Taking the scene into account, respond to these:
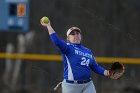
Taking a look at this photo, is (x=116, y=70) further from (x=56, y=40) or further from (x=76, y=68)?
(x=56, y=40)

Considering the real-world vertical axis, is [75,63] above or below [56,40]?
below

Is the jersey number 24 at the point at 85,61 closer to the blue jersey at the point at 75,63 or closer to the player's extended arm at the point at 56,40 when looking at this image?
the blue jersey at the point at 75,63

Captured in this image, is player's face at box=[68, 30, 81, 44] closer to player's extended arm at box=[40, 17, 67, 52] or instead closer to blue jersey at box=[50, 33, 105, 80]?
blue jersey at box=[50, 33, 105, 80]

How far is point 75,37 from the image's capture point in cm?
856

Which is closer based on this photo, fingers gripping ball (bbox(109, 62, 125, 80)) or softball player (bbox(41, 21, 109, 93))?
softball player (bbox(41, 21, 109, 93))

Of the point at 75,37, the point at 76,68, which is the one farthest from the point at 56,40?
the point at 76,68

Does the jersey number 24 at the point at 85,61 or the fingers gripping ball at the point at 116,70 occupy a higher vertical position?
the jersey number 24 at the point at 85,61

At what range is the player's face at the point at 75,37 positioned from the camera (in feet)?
28.0

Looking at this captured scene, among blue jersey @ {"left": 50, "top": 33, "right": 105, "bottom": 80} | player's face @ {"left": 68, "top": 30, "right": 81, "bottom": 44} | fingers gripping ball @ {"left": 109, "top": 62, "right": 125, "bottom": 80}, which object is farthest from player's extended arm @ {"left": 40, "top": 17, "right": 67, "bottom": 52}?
fingers gripping ball @ {"left": 109, "top": 62, "right": 125, "bottom": 80}

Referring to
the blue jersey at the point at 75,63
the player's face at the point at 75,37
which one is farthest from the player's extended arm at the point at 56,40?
the player's face at the point at 75,37

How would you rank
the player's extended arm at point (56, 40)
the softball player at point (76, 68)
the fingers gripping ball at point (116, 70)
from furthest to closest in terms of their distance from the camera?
the fingers gripping ball at point (116, 70), the softball player at point (76, 68), the player's extended arm at point (56, 40)

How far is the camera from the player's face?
28.0 ft

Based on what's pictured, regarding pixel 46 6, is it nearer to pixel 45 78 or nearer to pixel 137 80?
pixel 45 78

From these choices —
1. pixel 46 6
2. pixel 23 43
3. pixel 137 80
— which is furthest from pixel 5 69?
pixel 137 80
